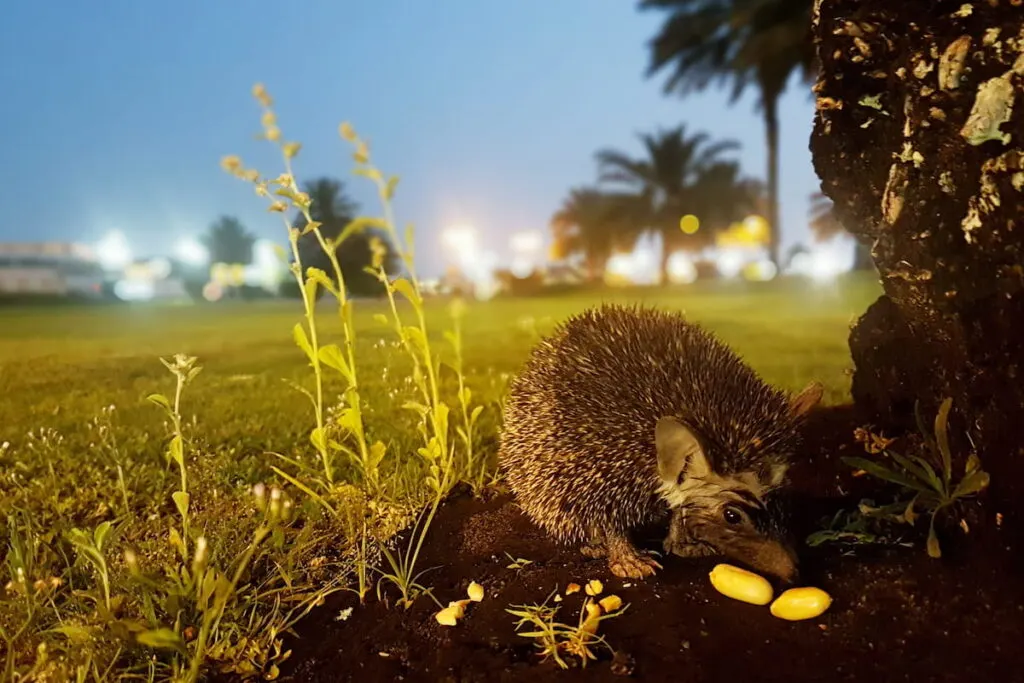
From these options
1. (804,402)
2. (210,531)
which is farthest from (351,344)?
(804,402)

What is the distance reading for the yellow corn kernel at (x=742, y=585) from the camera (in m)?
2.37

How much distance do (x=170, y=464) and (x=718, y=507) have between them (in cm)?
279

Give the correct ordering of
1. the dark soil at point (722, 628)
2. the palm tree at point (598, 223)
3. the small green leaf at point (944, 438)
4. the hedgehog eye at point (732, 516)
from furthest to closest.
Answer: the palm tree at point (598, 223), the hedgehog eye at point (732, 516), the small green leaf at point (944, 438), the dark soil at point (722, 628)

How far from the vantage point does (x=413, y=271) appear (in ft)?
10.8

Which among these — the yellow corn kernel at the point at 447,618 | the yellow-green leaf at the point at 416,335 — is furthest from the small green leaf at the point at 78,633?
the yellow-green leaf at the point at 416,335

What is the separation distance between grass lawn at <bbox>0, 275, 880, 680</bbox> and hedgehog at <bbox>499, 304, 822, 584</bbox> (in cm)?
79

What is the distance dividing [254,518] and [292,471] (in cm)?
67

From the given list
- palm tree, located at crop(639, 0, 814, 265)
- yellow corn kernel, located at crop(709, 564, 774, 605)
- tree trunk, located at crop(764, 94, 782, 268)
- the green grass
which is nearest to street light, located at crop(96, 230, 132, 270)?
the green grass

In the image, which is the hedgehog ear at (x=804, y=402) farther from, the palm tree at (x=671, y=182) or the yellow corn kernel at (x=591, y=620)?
the palm tree at (x=671, y=182)

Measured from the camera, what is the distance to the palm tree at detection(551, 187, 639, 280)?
30.4 meters

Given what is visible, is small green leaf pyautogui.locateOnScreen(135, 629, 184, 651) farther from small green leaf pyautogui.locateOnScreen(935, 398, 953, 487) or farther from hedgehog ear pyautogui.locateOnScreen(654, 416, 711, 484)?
small green leaf pyautogui.locateOnScreen(935, 398, 953, 487)

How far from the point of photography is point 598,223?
3039cm

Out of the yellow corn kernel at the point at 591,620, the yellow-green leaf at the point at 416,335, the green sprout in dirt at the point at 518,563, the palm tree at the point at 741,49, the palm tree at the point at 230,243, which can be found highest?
the palm tree at the point at 741,49

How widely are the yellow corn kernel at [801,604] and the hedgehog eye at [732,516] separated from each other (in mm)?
405
